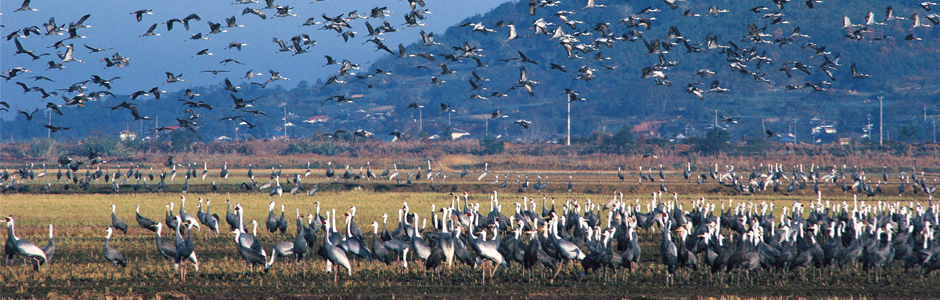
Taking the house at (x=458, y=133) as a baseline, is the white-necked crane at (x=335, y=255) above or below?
below

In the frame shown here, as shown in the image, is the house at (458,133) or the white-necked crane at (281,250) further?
the house at (458,133)

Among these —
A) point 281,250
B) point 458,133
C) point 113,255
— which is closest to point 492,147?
point 281,250

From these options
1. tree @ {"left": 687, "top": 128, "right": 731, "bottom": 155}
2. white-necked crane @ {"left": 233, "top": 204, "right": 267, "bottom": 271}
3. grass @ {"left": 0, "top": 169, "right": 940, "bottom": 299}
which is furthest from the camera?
tree @ {"left": 687, "top": 128, "right": 731, "bottom": 155}

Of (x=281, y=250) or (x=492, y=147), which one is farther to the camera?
(x=492, y=147)

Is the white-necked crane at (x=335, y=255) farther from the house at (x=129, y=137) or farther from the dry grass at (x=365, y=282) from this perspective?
the house at (x=129, y=137)

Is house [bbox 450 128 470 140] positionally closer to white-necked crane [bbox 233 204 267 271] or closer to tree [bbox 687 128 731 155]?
tree [bbox 687 128 731 155]

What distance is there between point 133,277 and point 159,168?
1760 inches

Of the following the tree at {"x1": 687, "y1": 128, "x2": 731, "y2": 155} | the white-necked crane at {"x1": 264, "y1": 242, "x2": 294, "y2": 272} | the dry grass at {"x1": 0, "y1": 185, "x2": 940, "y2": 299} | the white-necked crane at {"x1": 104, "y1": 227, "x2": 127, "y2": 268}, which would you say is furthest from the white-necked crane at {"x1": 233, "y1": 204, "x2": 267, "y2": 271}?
the tree at {"x1": 687, "y1": 128, "x2": 731, "y2": 155}

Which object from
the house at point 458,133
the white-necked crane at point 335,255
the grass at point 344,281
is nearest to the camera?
the grass at point 344,281

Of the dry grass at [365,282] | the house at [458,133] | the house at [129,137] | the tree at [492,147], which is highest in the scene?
the house at [458,133]

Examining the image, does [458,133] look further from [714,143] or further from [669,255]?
[669,255]

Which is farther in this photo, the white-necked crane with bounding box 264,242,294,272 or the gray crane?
the white-necked crane with bounding box 264,242,294,272

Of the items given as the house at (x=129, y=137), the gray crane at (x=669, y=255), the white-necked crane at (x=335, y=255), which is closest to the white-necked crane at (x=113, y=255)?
the white-necked crane at (x=335, y=255)

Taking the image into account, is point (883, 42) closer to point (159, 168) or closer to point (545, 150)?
point (545, 150)
